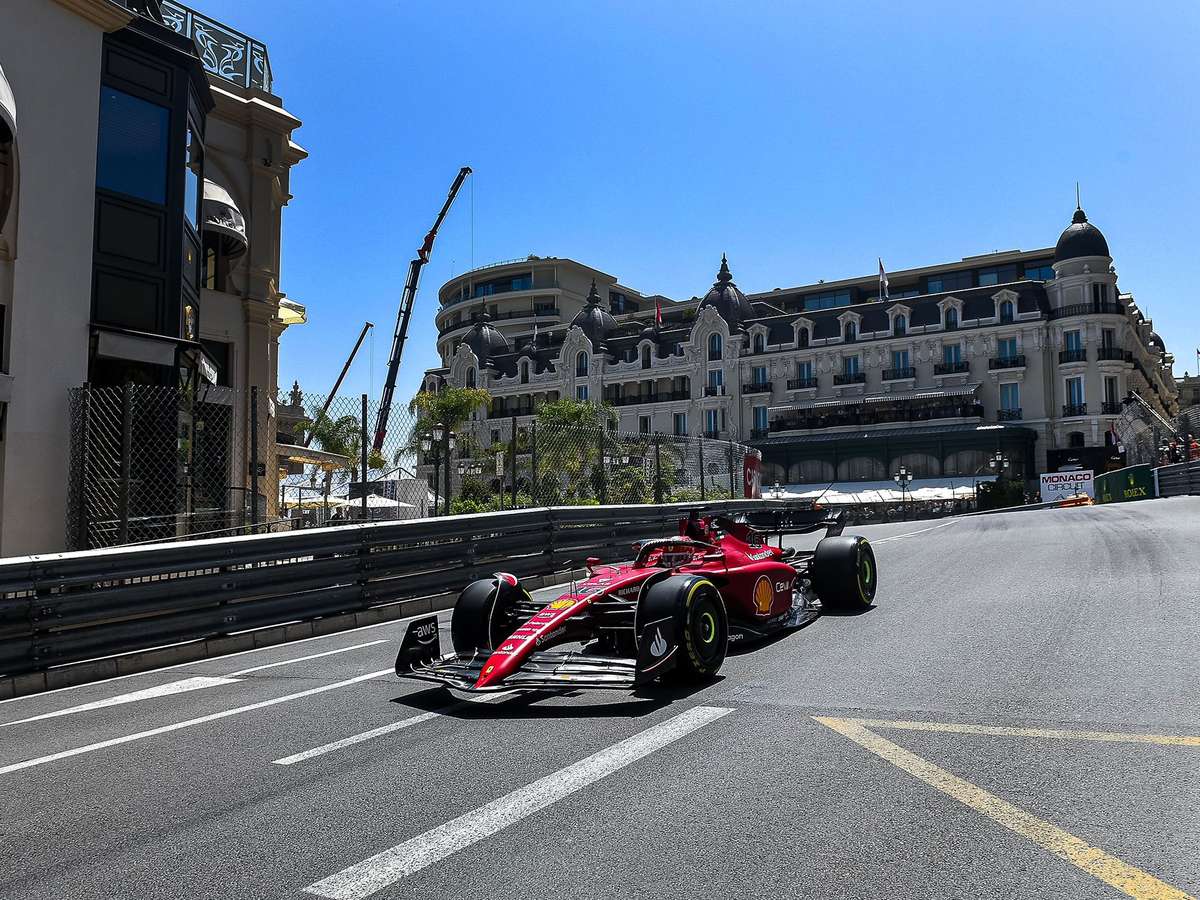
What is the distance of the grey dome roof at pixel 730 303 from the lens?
72438mm

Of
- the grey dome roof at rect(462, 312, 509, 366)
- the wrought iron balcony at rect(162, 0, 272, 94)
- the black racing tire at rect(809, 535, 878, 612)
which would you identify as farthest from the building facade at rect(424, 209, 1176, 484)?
the black racing tire at rect(809, 535, 878, 612)

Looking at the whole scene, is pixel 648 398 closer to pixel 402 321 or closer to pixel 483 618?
pixel 402 321

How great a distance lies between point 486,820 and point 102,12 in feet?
48.2

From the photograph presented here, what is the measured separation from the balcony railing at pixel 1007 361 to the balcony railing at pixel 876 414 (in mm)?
2819

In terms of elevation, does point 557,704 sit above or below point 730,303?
below

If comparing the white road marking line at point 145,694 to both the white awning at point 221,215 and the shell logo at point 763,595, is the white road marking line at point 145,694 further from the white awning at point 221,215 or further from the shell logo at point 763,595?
the white awning at point 221,215

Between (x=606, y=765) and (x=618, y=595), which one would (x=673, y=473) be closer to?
(x=618, y=595)

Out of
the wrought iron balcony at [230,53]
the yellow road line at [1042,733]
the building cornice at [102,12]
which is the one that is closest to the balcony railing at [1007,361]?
the wrought iron balcony at [230,53]

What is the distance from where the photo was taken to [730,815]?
3826mm

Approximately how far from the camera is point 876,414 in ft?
204

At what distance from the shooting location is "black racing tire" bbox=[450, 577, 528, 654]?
22.7 feet

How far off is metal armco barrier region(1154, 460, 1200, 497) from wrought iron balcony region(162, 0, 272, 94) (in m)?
33.6

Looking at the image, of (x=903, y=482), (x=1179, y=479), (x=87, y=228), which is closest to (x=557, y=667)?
(x=87, y=228)

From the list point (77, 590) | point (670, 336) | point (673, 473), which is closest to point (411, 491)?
point (673, 473)
